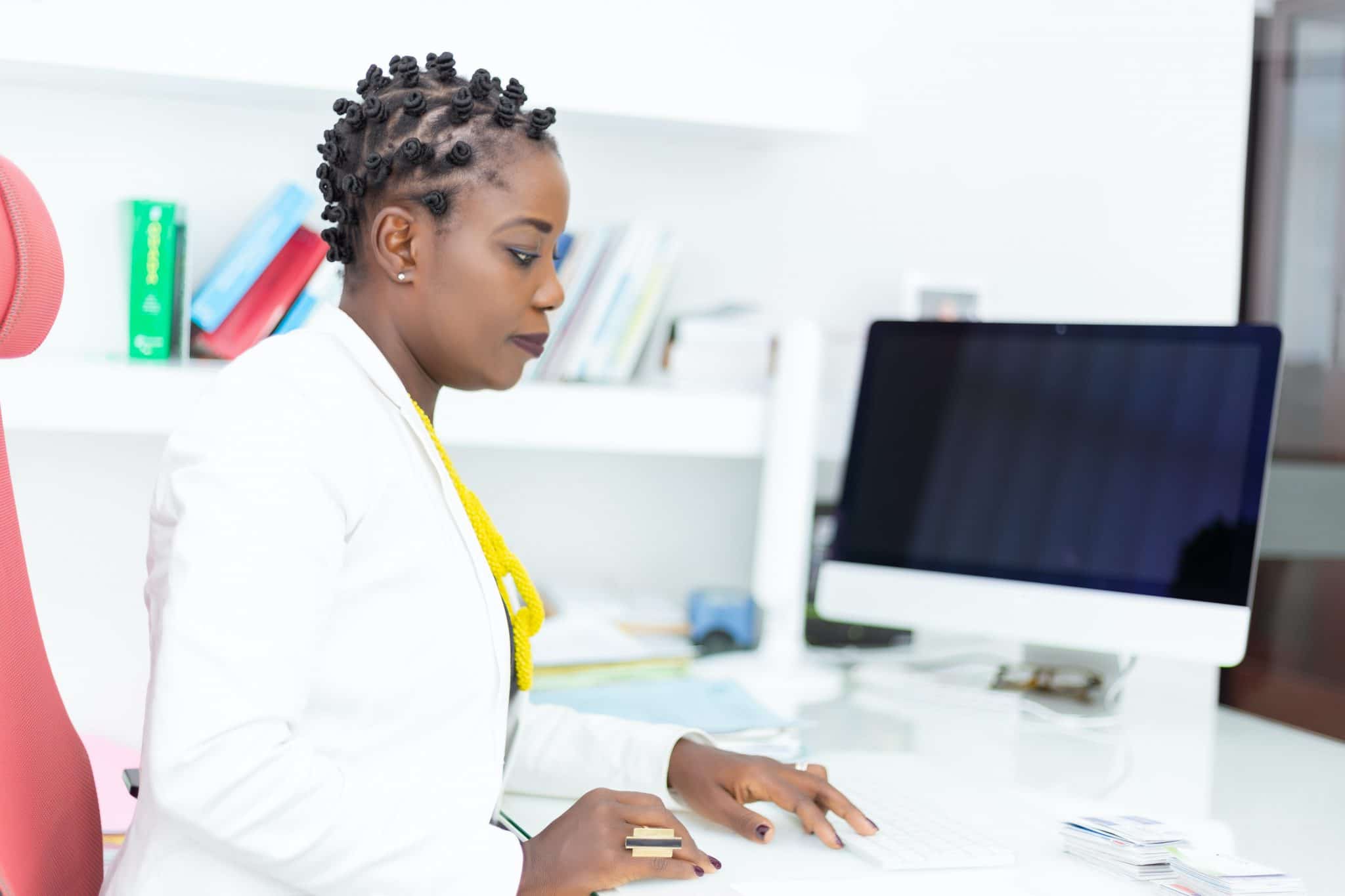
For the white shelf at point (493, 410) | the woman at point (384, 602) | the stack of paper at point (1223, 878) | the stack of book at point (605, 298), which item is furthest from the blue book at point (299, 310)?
the stack of paper at point (1223, 878)

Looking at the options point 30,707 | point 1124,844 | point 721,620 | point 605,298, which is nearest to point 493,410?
point 605,298

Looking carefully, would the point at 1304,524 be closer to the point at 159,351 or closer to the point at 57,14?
the point at 159,351

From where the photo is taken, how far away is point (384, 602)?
924mm

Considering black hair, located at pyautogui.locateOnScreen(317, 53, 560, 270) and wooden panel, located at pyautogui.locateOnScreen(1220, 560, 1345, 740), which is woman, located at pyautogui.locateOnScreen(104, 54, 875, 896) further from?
wooden panel, located at pyautogui.locateOnScreen(1220, 560, 1345, 740)

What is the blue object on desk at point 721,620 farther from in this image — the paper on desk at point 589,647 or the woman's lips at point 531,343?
the woman's lips at point 531,343

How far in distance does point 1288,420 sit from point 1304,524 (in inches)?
6.5

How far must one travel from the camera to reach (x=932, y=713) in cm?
162

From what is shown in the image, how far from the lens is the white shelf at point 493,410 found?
160 centimetres

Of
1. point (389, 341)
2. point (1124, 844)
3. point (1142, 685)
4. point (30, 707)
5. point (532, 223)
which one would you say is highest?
point (532, 223)

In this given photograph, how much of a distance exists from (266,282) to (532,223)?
2.69ft

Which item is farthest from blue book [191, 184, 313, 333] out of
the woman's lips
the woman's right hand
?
the woman's right hand

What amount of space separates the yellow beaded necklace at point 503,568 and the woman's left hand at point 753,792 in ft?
0.59

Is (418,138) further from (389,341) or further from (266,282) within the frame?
(266,282)

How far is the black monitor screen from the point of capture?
1.55 m
